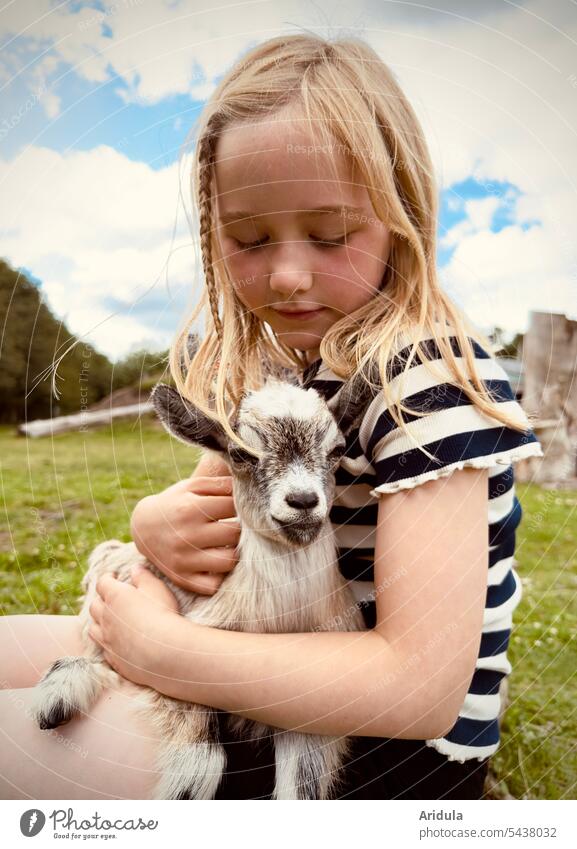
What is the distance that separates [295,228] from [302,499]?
13.3 inches

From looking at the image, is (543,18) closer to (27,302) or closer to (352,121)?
(352,121)

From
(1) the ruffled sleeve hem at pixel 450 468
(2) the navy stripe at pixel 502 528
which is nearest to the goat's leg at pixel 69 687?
(1) the ruffled sleeve hem at pixel 450 468

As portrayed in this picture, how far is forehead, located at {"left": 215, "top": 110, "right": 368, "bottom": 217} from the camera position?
2.88 ft

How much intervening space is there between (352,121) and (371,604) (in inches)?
24.9

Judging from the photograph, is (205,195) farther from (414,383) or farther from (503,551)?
(503,551)

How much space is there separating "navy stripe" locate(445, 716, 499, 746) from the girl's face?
58 cm

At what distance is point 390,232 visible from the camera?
96cm

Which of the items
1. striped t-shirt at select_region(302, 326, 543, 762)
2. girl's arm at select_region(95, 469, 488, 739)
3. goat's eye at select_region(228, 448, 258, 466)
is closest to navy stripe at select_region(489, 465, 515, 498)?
striped t-shirt at select_region(302, 326, 543, 762)

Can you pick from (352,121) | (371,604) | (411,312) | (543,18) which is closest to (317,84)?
(352,121)

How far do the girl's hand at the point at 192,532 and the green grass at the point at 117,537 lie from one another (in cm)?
9

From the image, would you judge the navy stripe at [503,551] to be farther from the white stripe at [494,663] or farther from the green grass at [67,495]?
the green grass at [67,495]

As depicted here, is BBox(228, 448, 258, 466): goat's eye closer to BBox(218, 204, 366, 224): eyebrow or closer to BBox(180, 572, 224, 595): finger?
BBox(180, 572, 224, 595): finger

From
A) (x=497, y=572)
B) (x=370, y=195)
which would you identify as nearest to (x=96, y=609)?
(x=497, y=572)

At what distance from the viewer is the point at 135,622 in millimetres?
952
